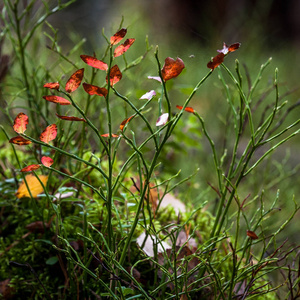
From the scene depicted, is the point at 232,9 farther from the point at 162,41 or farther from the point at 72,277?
the point at 72,277

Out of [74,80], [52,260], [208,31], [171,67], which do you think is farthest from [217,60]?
[208,31]

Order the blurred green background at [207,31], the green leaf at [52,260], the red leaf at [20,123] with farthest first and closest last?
the blurred green background at [207,31] < the green leaf at [52,260] < the red leaf at [20,123]

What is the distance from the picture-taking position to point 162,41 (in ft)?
12.7

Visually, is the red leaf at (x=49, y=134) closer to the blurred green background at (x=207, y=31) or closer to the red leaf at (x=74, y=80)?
the red leaf at (x=74, y=80)

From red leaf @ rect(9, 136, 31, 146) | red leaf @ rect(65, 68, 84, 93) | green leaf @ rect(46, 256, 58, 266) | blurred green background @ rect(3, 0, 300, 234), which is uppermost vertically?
blurred green background @ rect(3, 0, 300, 234)

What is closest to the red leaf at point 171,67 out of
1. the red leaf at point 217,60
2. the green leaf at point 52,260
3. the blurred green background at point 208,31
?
the red leaf at point 217,60

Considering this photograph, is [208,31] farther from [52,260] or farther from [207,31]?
[52,260]

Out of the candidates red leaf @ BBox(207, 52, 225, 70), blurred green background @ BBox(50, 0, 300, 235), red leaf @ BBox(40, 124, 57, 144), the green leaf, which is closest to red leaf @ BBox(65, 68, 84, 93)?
red leaf @ BBox(40, 124, 57, 144)

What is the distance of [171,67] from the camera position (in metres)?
0.46

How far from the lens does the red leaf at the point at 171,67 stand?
0.45 meters

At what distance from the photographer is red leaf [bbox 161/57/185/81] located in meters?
0.45

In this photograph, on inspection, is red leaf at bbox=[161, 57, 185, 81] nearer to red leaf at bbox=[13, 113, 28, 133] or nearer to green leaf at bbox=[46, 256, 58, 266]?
red leaf at bbox=[13, 113, 28, 133]

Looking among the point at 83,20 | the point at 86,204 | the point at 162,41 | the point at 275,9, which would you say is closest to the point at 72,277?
the point at 86,204

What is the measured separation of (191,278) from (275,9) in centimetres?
489
